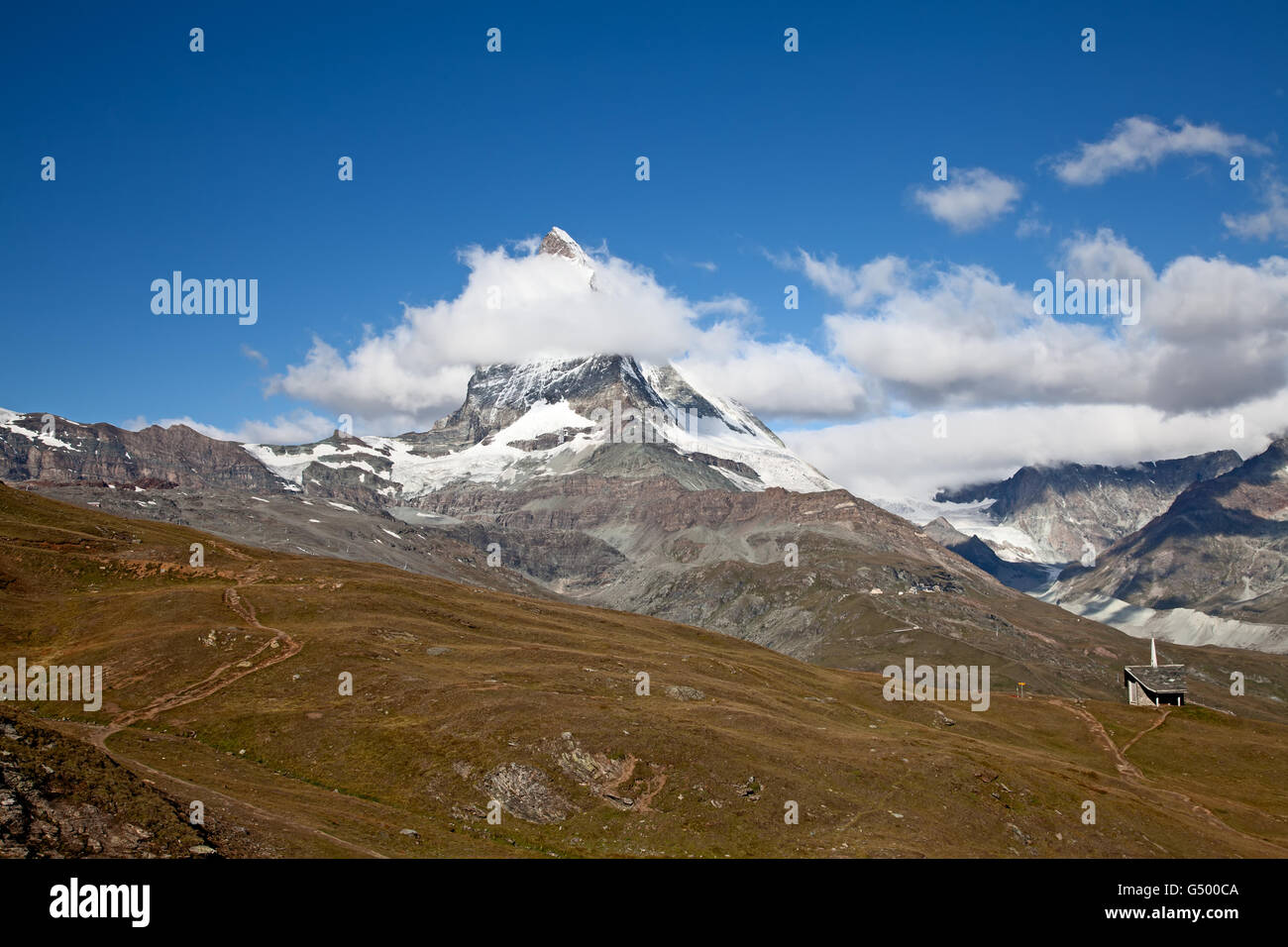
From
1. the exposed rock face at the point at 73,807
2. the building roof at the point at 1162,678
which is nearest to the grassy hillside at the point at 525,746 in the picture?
the exposed rock face at the point at 73,807

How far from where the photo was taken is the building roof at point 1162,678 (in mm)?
165875

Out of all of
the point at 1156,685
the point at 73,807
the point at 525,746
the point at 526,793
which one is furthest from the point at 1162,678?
the point at 73,807

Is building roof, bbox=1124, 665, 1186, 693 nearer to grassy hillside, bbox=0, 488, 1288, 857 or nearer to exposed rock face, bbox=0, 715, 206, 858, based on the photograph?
grassy hillside, bbox=0, 488, 1288, 857

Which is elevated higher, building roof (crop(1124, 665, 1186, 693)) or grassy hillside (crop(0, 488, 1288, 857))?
grassy hillside (crop(0, 488, 1288, 857))

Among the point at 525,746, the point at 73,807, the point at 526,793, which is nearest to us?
the point at 73,807

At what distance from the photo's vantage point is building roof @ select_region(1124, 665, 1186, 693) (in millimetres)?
165875

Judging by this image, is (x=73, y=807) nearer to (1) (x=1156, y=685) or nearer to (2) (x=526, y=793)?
(2) (x=526, y=793)

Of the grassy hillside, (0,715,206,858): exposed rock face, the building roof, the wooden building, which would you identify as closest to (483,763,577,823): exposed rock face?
the grassy hillside

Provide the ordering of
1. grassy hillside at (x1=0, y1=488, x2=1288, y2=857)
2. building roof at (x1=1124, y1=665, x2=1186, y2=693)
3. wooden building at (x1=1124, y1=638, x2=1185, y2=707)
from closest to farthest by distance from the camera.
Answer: grassy hillside at (x1=0, y1=488, x2=1288, y2=857) < wooden building at (x1=1124, y1=638, x2=1185, y2=707) < building roof at (x1=1124, y1=665, x2=1186, y2=693)

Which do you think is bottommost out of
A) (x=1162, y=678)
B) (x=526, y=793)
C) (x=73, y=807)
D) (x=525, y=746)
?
(x=1162, y=678)

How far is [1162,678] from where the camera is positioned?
558 ft

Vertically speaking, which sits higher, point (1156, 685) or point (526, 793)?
point (526, 793)

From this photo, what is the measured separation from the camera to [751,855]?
6656 cm

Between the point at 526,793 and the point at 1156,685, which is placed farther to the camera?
the point at 1156,685
